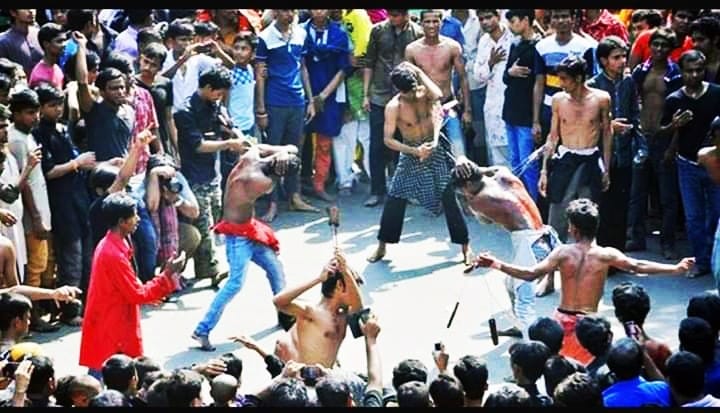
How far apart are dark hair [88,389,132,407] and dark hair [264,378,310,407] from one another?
65cm

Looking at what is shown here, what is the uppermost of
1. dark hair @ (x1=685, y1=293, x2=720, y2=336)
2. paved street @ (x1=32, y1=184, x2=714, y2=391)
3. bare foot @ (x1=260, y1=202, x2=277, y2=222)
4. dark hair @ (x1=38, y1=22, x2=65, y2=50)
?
dark hair @ (x1=38, y1=22, x2=65, y2=50)

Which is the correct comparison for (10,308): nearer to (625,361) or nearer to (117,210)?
(117,210)

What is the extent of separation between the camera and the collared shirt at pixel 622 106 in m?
11.2

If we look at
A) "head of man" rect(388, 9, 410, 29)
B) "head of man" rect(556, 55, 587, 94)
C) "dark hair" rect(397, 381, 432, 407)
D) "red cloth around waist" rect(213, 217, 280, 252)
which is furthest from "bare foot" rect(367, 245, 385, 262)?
"dark hair" rect(397, 381, 432, 407)

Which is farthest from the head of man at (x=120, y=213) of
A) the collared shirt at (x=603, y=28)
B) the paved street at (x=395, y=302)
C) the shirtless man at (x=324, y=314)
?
the collared shirt at (x=603, y=28)

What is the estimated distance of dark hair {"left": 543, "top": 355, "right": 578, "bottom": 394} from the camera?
733 centimetres

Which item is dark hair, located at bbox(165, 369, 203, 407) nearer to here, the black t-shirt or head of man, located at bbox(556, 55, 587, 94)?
head of man, located at bbox(556, 55, 587, 94)

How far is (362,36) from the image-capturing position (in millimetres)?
Result: 13055

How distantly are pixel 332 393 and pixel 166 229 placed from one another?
3.96 metres

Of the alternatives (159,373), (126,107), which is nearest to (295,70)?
(126,107)

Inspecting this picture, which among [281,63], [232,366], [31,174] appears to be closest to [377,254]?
[281,63]

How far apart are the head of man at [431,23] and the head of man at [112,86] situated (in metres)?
2.61

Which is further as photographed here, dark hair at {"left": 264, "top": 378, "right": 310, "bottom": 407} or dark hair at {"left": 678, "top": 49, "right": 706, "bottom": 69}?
dark hair at {"left": 678, "top": 49, "right": 706, "bottom": 69}

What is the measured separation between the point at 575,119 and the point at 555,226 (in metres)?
Answer: 0.74
